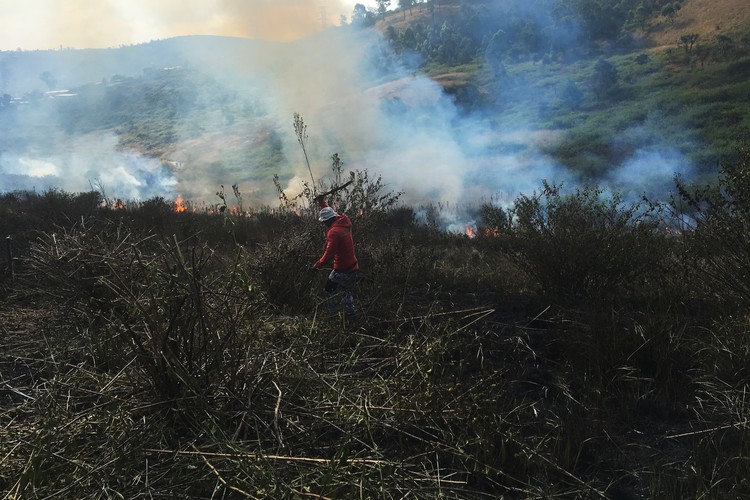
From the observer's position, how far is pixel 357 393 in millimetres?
2949

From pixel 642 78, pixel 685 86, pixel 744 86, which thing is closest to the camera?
pixel 744 86

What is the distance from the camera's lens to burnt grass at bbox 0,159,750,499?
2.29 m

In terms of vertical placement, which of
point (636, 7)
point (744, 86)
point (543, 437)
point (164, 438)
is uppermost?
point (636, 7)

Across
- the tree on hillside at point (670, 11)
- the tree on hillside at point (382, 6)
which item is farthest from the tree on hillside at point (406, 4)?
the tree on hillside at point (670, 11)

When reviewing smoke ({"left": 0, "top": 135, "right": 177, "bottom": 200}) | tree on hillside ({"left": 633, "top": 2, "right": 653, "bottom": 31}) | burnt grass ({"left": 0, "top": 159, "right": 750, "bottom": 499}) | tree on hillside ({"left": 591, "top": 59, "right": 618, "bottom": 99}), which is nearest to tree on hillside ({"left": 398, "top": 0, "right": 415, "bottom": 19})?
tree on hillside ({"left": 633, "top": 2, "right": 653, "bottom": 31})

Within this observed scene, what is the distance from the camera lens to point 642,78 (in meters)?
34.7

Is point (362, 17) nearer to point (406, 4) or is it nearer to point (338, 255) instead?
point (406, 4)

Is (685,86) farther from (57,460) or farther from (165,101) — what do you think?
(165,101)

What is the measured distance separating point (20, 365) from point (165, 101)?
61834 millimetres

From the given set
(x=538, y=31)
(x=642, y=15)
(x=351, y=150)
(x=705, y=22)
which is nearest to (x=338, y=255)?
(x=351, y=150)

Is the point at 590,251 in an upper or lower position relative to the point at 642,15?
lower

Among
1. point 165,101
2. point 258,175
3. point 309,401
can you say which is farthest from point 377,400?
point 165,101

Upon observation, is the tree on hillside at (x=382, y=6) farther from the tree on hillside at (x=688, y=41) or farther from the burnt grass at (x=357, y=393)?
the burnt grass at (x=357, y=393)

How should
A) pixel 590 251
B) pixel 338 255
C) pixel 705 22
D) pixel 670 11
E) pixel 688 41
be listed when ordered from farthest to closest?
pixel 670 11
pixel 705 22
pixel 688 41
pixel 338 255
pixel 590 251
